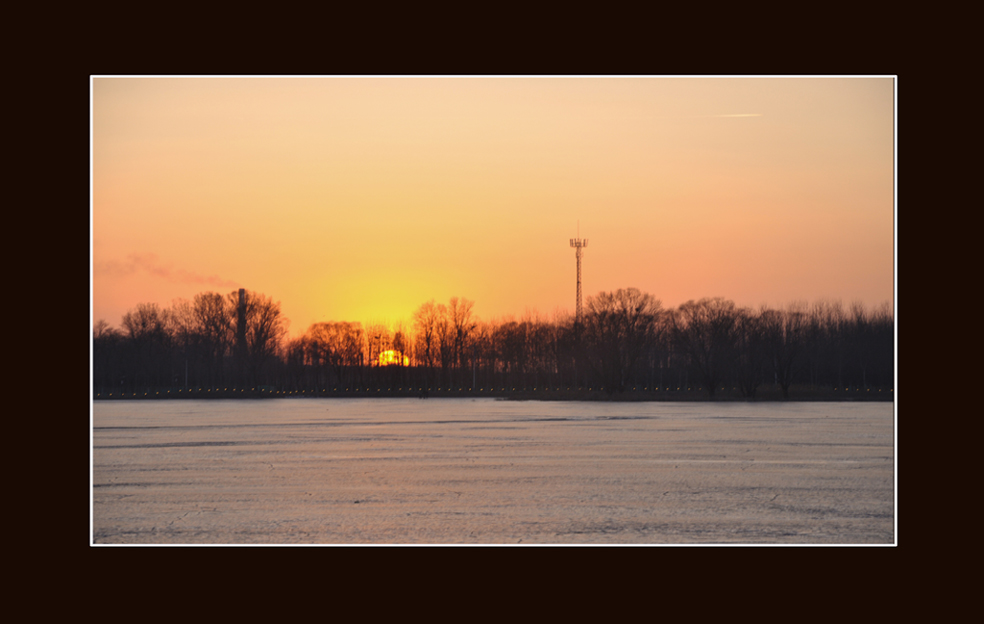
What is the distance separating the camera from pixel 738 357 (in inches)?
3155

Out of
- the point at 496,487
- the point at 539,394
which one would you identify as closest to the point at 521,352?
the point at 539,394

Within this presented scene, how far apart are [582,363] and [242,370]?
39110mm

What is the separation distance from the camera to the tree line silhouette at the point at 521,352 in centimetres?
7681

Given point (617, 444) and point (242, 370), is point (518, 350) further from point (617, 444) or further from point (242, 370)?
point (617, 444)

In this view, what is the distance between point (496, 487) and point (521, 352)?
3235 inches

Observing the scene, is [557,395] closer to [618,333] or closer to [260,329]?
[618,333]

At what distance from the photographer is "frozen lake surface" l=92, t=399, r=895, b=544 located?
1388 centimetres

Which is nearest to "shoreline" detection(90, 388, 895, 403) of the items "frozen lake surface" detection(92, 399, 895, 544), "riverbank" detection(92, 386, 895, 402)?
"riverbank" detection(92, 386, 895, 402)

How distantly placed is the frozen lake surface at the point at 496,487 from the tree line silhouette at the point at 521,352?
4231cm

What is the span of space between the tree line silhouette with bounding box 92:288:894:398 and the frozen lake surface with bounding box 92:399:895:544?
139 ft

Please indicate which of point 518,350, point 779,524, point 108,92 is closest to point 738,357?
point 518,350

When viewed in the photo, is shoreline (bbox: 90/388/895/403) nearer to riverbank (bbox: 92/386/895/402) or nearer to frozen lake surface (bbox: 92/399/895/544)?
riverbank (bbox: 92/386/895/402)

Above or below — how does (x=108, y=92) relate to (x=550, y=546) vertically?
above

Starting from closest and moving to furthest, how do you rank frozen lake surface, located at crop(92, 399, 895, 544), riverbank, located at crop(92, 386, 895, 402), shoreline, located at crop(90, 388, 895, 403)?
1. frozen lake surface, located at crop(92, 399, 895, 544)
2. shoreline, located at crop(90, 388, 895, 403)
3. riverbank, located at crop(92, 386, 895, 402)
